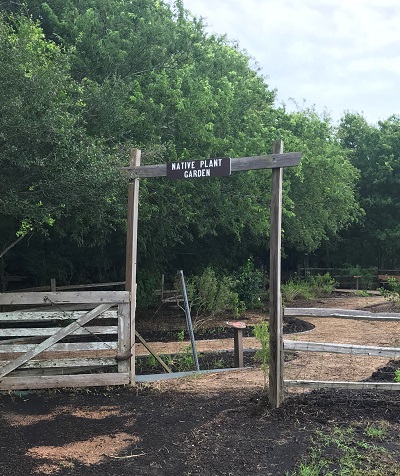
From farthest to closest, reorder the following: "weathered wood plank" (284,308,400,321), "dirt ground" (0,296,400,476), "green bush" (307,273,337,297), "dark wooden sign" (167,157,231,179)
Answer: "green bush" (307,273,337,297)
"dark wooden sign" (167,157,231,179)
"weathered wood plank" (284,308,400,321)
"dirt ground" (0,296,400,476)

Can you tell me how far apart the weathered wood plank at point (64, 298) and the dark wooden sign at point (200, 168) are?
173 cm

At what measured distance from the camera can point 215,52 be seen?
16375 millimetres

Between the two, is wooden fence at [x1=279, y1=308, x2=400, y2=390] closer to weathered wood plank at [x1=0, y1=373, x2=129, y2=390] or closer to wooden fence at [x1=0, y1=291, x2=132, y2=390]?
wooden fence at [x1=0, y1=291, x2=132, y2=390]

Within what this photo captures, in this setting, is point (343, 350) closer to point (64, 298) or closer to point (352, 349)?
point (352, 349)

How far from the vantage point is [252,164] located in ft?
20.9

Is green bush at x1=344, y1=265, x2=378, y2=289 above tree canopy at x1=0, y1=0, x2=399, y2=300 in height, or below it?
below

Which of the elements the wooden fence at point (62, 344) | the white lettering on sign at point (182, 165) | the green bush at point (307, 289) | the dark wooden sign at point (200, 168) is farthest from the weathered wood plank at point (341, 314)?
the green bush at point (307, 289)

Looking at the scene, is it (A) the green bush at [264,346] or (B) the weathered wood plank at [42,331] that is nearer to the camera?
(A) the green bush at [264,346]

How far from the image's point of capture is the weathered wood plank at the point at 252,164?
5.98 metres

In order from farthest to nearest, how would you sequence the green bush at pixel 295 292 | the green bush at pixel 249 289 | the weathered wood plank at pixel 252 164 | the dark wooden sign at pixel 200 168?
1. the green bush at pixel 295 292
2. the green bush at pixel 249 289
3. the dark wooden sign at pixel 200 168
4. the weathered wood plank at pixel 252 164

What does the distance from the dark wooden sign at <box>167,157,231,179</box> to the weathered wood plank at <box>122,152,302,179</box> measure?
0.14 m

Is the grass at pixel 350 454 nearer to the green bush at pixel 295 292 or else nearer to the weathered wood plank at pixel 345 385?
the weathered wood plank at pixel 345 385

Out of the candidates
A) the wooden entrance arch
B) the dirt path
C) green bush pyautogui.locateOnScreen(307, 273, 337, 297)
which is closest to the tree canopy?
the wooden entrance arch

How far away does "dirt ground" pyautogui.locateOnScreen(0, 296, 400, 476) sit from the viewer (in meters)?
4.30
